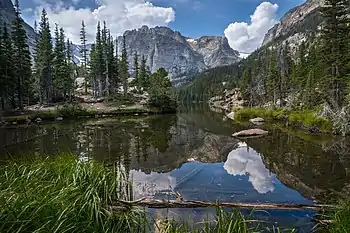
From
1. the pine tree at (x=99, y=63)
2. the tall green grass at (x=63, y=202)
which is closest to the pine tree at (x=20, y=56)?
the pine tree at (x=99, y=63)

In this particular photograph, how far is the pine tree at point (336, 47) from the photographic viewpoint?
29797 mm

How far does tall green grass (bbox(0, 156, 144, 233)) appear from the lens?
396 centimetres

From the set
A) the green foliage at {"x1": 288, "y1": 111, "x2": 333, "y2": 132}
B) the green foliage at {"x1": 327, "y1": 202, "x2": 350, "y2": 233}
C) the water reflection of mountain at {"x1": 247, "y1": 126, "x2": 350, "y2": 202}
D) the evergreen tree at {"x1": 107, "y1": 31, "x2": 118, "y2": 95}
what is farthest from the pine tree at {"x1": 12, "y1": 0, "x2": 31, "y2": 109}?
the green foliage at {"x1": 327, "y1": 202, "x2": 350, "y2": 233}

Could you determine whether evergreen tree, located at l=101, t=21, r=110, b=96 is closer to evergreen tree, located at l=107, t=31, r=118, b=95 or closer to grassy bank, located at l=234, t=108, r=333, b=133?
evergreen tree, located at l=107, t=31, r=118, b=95

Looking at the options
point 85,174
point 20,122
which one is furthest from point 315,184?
point 20,122

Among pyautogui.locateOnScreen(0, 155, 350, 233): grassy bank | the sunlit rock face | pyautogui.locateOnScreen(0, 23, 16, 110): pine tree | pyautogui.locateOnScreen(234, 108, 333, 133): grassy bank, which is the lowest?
the sunlit rock face

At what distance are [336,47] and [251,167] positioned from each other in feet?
75.7

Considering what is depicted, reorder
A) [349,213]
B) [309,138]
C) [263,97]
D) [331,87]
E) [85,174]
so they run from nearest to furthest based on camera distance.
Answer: [349,213] → [85,174] → [309,138] → [331,87] → [263,97]

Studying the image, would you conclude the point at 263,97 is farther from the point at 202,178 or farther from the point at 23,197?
the point at 23,197

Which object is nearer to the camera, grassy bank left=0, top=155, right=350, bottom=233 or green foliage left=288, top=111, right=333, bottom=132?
grassy bank left=0, top=155, right=350, bottom=233

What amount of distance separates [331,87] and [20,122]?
40.2 m

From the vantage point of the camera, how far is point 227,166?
51.5 ft

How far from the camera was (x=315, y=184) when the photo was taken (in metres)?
11.7

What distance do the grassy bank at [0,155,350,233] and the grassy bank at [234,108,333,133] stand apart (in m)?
25.0
